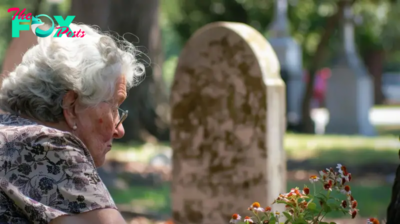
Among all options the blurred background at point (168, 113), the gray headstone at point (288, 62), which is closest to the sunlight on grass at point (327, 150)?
the blurred background at point (168, 113)

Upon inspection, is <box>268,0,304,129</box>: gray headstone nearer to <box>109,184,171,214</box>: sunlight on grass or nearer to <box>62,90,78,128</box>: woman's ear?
<box>109,184,171,214</box>: sunlight on grass

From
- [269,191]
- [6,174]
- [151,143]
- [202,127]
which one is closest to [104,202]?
[6,174]

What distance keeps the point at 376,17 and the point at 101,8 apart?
27.2 m

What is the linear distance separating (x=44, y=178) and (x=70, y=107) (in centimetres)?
34

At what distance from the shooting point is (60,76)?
270 cm

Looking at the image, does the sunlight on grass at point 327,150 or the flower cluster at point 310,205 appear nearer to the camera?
the flower cluster at point 310,205

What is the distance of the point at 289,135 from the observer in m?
20.3

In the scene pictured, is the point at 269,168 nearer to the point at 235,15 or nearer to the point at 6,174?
the point at 6,174

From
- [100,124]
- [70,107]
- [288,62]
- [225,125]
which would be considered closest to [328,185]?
[100,124]

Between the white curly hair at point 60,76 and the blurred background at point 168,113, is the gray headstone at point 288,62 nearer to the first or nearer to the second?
the blurred background at point 168,113

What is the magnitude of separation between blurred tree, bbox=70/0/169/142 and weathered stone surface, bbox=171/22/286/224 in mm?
9029

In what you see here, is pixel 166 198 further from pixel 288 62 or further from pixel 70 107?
pixel 288 62

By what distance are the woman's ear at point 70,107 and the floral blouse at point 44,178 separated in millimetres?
155

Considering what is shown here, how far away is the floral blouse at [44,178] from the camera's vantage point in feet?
8.16
